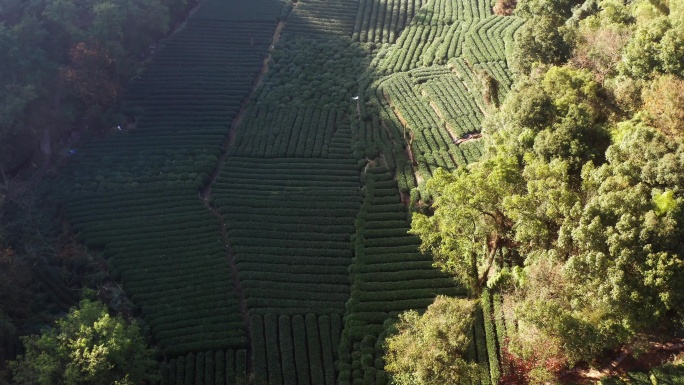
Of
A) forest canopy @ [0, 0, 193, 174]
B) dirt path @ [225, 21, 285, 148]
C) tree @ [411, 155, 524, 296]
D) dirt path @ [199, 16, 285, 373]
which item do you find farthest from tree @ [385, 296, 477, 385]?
forest canopy @ [0, 0, 193, 174]

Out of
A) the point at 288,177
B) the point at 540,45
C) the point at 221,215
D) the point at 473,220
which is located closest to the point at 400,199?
the point at 288,177

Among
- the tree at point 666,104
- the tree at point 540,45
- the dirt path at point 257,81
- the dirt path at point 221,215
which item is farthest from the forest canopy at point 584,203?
the dirt path at point 257,81

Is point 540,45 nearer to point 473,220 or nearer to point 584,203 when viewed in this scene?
point 473,220

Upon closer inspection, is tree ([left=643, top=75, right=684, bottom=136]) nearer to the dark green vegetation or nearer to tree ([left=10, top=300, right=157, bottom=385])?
the dark green vegetation

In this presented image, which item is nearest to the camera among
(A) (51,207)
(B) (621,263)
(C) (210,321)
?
(B) (621,263)

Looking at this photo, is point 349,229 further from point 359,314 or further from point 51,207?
point 51,207

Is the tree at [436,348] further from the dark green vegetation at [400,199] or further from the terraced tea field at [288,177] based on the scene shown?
the terraced tea field at [288,177]

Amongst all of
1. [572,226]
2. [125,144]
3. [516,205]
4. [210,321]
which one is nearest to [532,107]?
[516,205]
